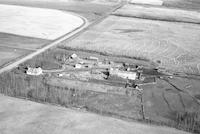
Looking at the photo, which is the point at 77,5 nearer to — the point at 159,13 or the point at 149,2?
the point at 159,13

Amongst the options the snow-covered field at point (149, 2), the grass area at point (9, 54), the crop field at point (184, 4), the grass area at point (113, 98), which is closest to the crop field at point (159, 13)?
the crop field at point (184, 4)

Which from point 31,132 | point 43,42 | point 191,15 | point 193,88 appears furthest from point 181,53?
point 191,15

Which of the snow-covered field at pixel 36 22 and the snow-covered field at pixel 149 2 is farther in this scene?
the snow-covered field at pixel 149 2

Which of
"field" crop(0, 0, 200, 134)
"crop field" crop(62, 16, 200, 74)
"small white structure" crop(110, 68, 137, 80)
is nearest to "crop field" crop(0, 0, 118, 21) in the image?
"crop field" crop(62, 16, 200, 74)

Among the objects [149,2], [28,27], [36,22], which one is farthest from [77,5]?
[28,27]

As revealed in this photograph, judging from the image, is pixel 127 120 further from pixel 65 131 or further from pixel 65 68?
pixel 65 68

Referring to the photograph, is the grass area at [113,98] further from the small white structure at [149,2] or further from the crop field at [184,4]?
the small white structure at [149,2]
